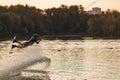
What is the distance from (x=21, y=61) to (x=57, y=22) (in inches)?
5502

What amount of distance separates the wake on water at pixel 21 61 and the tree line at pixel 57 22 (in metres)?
96.4

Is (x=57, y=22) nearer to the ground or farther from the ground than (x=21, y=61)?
nearer to the ground

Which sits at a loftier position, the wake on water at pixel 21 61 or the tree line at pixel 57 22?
the wake on water at pixel 21 61

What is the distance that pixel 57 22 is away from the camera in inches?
6688

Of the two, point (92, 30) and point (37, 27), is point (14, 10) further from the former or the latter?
point (92, 30)

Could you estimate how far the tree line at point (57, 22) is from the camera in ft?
449

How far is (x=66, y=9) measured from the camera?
18062 cm

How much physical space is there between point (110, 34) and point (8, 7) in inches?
1727

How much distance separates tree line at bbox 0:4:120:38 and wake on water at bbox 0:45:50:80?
9640cm

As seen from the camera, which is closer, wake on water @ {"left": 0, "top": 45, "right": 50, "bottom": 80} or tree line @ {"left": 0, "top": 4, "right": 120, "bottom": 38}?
wake on water @ {"left": 0, "top": 45, "right": 50, "bottom": 80}

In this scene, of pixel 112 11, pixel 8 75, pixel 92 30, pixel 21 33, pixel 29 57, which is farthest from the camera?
pixel 112 11

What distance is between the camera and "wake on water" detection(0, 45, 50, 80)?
1086 inches

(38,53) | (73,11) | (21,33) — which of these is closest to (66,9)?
(73,11)

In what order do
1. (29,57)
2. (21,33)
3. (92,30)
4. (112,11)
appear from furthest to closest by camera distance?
(112,11) → (92,30) → (21,33) → (29,57)
